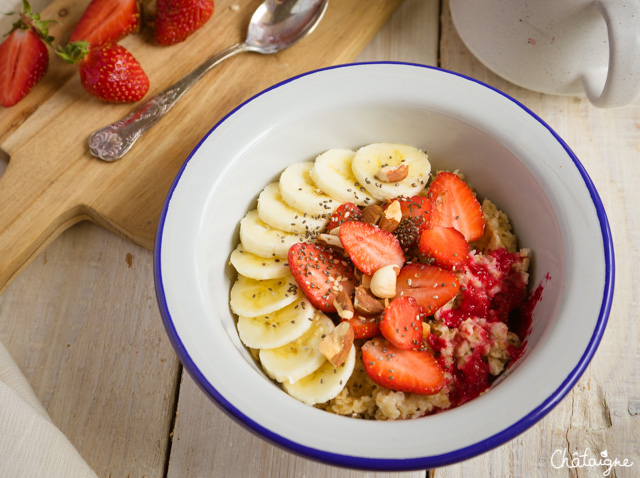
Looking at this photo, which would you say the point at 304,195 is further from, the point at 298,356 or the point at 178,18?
the point at 178,18

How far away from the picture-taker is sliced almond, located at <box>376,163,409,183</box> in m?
1.42

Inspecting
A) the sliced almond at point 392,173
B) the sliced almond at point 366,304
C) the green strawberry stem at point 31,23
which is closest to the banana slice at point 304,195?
the sliced almond at point 392,173

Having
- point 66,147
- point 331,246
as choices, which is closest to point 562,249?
point 331,246

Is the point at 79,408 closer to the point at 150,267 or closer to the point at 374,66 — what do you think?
the point at 150,267

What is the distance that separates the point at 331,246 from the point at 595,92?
79cm

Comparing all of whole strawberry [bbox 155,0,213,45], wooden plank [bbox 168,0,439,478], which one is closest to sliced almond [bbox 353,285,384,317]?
wooden plank [bbox 168,0,439,478]

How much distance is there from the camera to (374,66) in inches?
57.3

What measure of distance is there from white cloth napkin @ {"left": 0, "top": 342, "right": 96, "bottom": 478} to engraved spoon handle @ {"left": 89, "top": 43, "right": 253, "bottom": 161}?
0.63m

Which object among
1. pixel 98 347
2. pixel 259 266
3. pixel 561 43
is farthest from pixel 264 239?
pixel 561 43

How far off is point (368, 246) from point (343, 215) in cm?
11

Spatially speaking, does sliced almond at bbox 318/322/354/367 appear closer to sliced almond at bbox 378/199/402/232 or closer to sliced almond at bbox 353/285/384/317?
sliced almond at bbox 353/285/384/317

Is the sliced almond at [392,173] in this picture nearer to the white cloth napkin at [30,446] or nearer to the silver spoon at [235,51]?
the silver spoon at [235,51]

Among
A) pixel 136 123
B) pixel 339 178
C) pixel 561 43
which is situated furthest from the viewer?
pixel 136 123

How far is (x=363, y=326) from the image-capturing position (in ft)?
4.25
